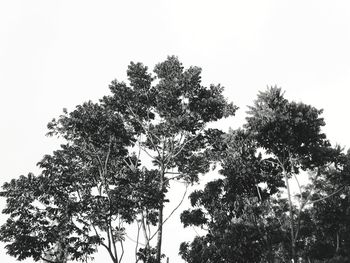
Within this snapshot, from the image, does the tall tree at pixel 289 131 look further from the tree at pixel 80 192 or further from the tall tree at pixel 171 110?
the tree at pixel 80 192

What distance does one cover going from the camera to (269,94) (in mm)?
21500

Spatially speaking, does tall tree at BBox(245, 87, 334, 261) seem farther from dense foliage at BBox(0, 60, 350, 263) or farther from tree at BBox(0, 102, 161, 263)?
tree at BBox(0, 102, 161, 263)

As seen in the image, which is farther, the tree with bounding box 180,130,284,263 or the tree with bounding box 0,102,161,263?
the tree with bounding box 180,130,284,263

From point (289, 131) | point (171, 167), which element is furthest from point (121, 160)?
A: point (289, 131)

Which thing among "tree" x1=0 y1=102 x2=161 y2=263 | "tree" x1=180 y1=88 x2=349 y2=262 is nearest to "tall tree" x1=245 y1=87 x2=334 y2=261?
"tree" x1=180 y1=88 x2=349 y2=262

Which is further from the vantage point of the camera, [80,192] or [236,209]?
[236,209]

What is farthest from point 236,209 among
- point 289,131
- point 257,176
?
point 289,131

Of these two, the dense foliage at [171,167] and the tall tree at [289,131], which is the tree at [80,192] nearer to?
the dense foliage at [171,167]

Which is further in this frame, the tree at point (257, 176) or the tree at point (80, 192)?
the tree at point (257, 176)

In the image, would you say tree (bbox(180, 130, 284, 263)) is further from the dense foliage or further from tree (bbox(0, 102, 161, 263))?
tree (bbox(0, 102, 161, 263))

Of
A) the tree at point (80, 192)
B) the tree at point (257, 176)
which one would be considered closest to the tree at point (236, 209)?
the tree at point (257, 176)

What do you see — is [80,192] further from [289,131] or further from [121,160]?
[289,131]

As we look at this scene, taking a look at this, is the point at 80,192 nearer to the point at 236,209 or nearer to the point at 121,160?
the point at 121,160

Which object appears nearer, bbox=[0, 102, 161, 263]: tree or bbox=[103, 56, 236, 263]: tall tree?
bbox=[0, 102, 161, 263]: tree
